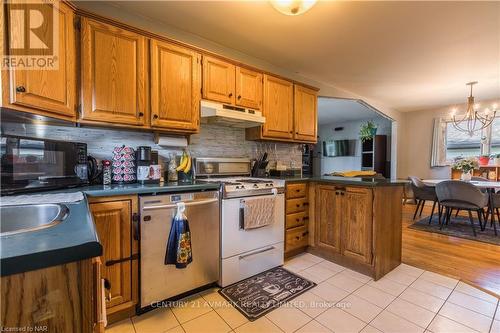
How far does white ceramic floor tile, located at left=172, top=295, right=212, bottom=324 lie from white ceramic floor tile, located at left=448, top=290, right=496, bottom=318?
1.96 meters

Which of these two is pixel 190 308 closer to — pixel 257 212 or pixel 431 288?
pixel 257 212

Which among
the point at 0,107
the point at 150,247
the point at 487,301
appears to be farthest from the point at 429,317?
the point at 0,107

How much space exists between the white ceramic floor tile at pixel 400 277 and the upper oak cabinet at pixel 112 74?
2693 mm

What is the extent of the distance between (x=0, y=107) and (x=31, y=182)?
0.46 metres

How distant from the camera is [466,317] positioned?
1644 mm

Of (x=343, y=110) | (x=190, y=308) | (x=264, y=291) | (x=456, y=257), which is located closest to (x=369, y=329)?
(x=264, y=291)

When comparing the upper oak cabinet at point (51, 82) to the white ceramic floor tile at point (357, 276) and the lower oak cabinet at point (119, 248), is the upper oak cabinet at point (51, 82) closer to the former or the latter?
the lower oak cabinet at point (119, 248)

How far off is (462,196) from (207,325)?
4.06 m

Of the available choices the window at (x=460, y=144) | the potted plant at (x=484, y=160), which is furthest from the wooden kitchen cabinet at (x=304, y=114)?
the window at (x=460, y=144)

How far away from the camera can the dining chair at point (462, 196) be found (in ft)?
11.1

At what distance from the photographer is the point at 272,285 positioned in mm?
2053

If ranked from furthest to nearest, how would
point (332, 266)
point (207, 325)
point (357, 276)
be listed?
point (332, 266) → point (357, 276) → point (207, 325)

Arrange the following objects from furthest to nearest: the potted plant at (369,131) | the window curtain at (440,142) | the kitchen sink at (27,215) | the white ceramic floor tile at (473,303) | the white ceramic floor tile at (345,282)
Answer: the potted plant at (369,131) → the window curtain at (440,142) → the white ceramic floor tile at (345,282) → the white ceramic floor tile at (473,303) → the kitchen sink at (27,215)

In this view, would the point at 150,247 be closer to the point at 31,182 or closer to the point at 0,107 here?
the point at 31,182
